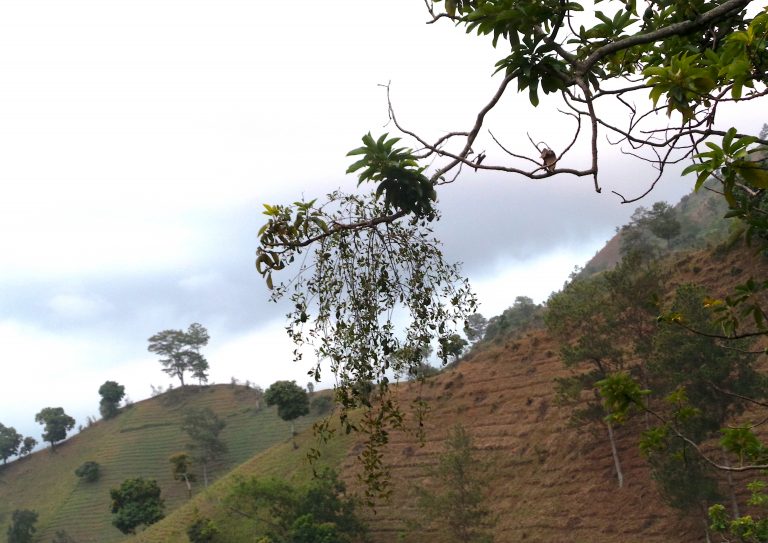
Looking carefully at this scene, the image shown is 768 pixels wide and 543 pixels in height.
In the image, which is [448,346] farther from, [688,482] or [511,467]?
[511,467]

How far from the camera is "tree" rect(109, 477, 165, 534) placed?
40281 mm

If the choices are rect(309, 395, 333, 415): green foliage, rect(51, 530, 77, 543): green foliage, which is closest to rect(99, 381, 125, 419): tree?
rect(51, 530, 77, 543): green foliage

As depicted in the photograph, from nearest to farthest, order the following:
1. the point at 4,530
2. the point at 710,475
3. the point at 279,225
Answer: the point at 279,225 → the point at 710,475 → the point at 4,530

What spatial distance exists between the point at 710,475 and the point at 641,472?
5526mm

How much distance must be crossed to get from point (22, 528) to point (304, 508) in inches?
1596

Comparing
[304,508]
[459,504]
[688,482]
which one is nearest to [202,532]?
[304,508]

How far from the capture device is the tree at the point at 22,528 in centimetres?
5266

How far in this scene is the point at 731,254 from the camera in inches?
1309

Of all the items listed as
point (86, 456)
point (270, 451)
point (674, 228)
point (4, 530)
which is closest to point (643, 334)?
point (674, 228)

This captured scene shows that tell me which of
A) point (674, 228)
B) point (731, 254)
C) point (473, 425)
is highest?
point (674, 228)

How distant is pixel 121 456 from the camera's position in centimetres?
6800

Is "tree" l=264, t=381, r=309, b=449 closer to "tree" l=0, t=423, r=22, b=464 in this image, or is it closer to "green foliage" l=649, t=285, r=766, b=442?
"green foliage" l=649, t=285, r=766, b=442

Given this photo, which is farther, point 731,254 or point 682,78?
point 731,254

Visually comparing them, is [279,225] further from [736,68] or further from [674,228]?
[674,228]
